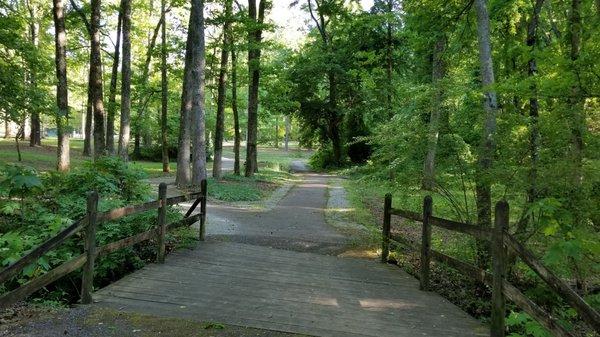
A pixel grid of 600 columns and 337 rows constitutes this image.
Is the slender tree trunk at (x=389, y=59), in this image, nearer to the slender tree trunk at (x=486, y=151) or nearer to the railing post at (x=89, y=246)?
the slender tree trunk at (x=486, y=151)

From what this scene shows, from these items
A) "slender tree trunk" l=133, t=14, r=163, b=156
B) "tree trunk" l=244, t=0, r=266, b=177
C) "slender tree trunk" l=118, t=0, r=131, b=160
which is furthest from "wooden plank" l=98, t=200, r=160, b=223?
"slender tree trunk" l=133, t=14, r=163, b=156

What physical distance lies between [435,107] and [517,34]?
656cm

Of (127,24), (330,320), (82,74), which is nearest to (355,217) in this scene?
(330,320)

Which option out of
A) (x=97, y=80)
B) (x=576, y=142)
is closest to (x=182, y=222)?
(x=576, y=142)

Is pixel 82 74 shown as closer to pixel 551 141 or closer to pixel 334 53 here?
pixel 334 53

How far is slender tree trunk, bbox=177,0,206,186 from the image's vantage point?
54.3 feet

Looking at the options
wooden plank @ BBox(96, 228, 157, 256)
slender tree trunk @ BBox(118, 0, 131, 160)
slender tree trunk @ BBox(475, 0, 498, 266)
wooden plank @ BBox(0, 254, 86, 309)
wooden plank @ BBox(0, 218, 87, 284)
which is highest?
slender tree trunk @ BBox(118, 0, 131, 160)

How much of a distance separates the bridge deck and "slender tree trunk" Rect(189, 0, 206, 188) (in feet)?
31.7

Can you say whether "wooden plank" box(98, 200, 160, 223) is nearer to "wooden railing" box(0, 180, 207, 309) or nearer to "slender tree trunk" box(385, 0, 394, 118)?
"wooden railing" box(0, 180, 207, 309)

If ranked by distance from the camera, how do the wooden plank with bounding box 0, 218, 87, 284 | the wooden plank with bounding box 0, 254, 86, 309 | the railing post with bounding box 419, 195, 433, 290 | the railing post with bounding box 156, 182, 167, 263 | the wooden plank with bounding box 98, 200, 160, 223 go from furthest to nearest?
Result: the railing post with bounding box 156, 182, 167, 263
the railing post with bounding box 419, 195, 433, 290
the wooden plank with bounding box 98, 200, 160, 223
the wooden plank with bounding box 0, 254, 86, 309
the wooden plank with bounding box 0, 218, 87, 284

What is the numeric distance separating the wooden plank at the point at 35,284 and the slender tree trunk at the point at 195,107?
1229 cm

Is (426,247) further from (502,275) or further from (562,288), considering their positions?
(562,288)

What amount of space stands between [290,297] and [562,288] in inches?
128

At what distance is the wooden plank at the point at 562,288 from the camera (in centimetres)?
330
